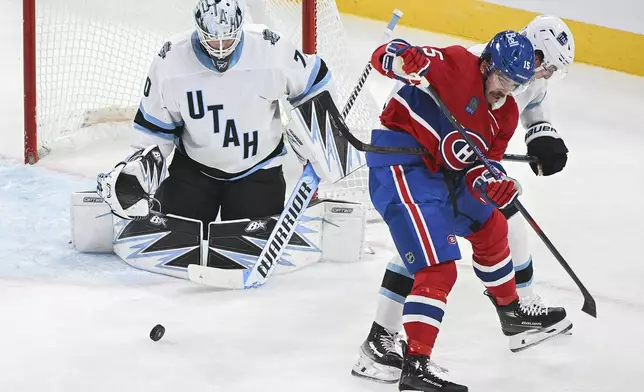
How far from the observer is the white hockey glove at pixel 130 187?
9.30ft

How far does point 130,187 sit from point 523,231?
3.54 ft

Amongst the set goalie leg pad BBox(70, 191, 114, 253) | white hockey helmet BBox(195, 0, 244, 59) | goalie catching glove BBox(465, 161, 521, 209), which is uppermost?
white hockey helmet BBox(195, 0, 244, 59)

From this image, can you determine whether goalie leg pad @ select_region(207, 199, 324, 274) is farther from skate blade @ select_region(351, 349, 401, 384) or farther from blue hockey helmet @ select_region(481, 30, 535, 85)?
blue hockey helmet @ select_region(481, 30, 535, 85)

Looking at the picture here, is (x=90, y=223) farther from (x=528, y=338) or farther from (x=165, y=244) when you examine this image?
(x=528, y=338)

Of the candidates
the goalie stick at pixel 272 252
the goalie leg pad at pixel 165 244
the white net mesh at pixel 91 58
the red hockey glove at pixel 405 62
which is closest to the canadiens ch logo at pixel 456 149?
the red hockey glove at pixel 405 62

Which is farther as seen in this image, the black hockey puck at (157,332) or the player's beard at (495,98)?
the black hockey puck at (157,332)

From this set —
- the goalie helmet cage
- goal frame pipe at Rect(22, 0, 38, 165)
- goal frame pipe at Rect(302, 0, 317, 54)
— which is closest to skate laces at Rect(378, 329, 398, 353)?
the goalie helmet cage

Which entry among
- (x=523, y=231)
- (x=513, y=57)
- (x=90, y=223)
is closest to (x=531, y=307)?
(x=523, y=231)

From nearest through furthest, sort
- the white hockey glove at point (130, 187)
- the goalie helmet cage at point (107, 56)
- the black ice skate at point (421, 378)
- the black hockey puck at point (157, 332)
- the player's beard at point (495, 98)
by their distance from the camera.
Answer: the black ice skate at point (421, 378), the player's beard at point (495, 98), the black hockey puck at point (157, 332), the white hockey glove at point (130, 187), the goalie helmet cage at point (107, 56)

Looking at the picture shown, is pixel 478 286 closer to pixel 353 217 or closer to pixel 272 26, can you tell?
pixel 353 217

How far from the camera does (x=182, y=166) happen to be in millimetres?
3260

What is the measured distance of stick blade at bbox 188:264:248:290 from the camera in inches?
118

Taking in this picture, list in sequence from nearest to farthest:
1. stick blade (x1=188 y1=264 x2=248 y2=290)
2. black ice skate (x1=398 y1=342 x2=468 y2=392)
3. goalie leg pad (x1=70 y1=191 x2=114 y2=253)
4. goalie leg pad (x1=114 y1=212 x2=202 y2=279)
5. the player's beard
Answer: black ice skate (x1=398 y1=342 x2=468 y2=392) < the player's beard < stick blade (x1=188 y1=264 x2=248 y2=290) < goalie leg pad (x1=114 y1=212 x2=202 y2=279) < goalie leg pad (x1=70 y1=191 x2=114 y2=253)

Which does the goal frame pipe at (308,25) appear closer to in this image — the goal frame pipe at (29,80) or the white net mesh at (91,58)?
the white net mesh at (91,58)
